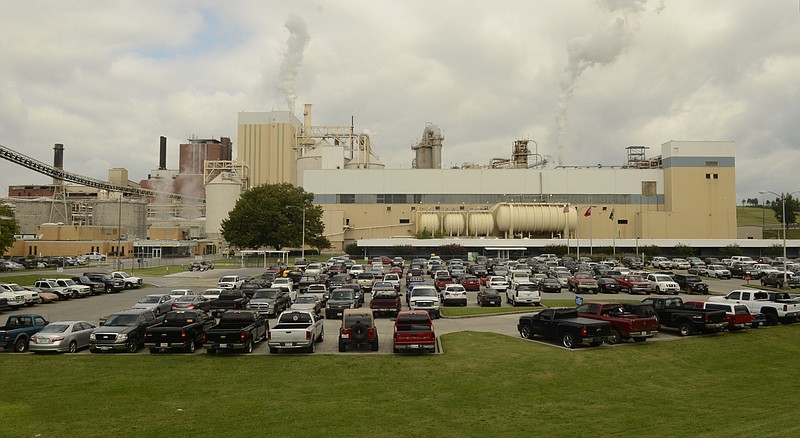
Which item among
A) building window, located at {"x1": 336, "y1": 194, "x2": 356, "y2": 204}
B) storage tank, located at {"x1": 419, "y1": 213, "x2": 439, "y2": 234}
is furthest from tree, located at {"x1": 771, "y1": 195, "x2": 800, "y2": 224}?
building window, located at {"x1": 336, "y1": 194, "x2": 356, "y2": 204}

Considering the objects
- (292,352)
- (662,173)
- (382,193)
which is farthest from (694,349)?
(662,173)

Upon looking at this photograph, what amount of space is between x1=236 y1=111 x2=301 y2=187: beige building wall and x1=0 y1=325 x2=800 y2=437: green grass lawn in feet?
372

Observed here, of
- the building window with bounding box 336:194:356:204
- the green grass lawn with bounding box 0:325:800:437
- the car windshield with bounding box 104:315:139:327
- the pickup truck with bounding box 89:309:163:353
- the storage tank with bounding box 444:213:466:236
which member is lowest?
the green grass lawn with bounding box 0:325:800:437

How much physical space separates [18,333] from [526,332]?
20.8 m

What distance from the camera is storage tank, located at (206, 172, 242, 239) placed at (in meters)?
125

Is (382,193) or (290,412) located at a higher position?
(382,193)

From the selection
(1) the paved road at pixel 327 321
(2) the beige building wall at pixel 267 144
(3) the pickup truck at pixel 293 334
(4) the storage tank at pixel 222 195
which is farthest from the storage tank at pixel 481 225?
(3) the pickup truck at pixel 293 334

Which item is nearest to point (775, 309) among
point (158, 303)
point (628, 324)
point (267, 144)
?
point (628, 324)

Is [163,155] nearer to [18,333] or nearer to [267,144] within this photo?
A: [267,144]

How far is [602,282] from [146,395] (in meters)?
39.5

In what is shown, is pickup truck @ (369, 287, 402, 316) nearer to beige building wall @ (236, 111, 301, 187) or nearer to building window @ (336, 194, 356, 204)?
building window @ (336, 194, 356, 204)

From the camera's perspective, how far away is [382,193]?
117m

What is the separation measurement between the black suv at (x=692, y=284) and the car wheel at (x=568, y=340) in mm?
28224

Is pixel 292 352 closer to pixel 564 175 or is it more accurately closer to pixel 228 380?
pixel 228 380
